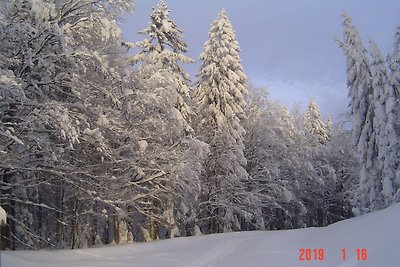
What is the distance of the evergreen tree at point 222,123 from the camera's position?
28397mm

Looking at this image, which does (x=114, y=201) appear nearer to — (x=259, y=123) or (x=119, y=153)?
(x=119, y=153)

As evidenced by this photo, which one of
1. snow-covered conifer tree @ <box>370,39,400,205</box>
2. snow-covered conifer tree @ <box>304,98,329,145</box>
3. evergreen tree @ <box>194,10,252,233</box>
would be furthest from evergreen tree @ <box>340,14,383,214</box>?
snow-covered conifer tree @ <box>304,98,329,145</box>

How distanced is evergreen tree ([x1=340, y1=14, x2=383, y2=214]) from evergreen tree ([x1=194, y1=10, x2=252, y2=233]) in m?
7.86

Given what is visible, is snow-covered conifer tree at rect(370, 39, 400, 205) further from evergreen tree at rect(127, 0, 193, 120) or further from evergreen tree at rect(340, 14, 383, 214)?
evergreen tree at rect(127, 0, 193, 120)

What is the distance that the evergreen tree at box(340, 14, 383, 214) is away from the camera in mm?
29766

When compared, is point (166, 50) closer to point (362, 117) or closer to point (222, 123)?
point (222, 123)

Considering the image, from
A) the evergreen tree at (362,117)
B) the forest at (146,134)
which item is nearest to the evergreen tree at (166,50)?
the forest at (146,134)

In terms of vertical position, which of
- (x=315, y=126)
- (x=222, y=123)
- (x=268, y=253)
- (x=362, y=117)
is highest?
(x=315, y=126)

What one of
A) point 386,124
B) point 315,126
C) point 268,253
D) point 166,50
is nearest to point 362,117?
point 386,124

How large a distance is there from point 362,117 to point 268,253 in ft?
70.7

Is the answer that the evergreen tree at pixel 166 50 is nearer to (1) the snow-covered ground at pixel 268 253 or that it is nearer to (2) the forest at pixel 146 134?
(2) the forest at pixel 146 134

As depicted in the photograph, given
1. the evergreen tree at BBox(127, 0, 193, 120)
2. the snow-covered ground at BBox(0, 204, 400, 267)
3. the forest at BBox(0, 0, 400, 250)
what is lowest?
the snow-covered ground at BBox(0, 204, 400, 267)

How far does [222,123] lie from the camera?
2903 centimetres
